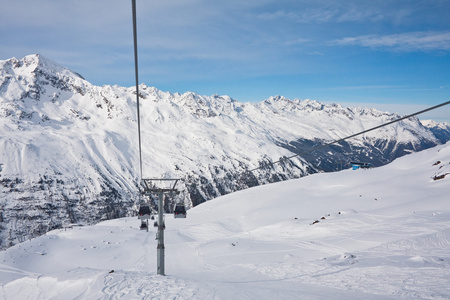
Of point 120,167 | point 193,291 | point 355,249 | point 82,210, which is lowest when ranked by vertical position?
point 82,210

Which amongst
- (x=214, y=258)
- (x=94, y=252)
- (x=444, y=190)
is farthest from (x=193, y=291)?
(x=444, y=190)

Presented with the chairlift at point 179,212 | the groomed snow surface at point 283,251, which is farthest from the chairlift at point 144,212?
the groomed snow surface at point 283,251

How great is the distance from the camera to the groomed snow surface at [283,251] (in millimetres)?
12797

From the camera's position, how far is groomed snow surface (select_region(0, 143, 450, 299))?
1280 cm

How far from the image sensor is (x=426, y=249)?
17984 mm

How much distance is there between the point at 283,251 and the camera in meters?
24.2

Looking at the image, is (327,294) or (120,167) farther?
(120,167)

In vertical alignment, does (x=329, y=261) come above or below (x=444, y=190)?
below

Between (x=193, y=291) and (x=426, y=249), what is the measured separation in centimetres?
1544

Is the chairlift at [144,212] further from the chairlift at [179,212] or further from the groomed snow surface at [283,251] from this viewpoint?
the groomed snow surface at [283,251]

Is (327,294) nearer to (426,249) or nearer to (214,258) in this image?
(426,249)

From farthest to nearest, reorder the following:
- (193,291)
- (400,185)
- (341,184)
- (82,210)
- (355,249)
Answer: (82,210) → (341,184) → (400,185) → (355,249) → (193,291)

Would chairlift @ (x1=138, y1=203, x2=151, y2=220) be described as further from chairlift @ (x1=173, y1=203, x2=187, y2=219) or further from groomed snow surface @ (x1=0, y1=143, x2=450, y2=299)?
groomed snow surface @ (x1=0, y1=143, x2=450, y2=299)

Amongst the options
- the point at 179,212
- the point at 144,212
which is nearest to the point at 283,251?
the point at 179,212
